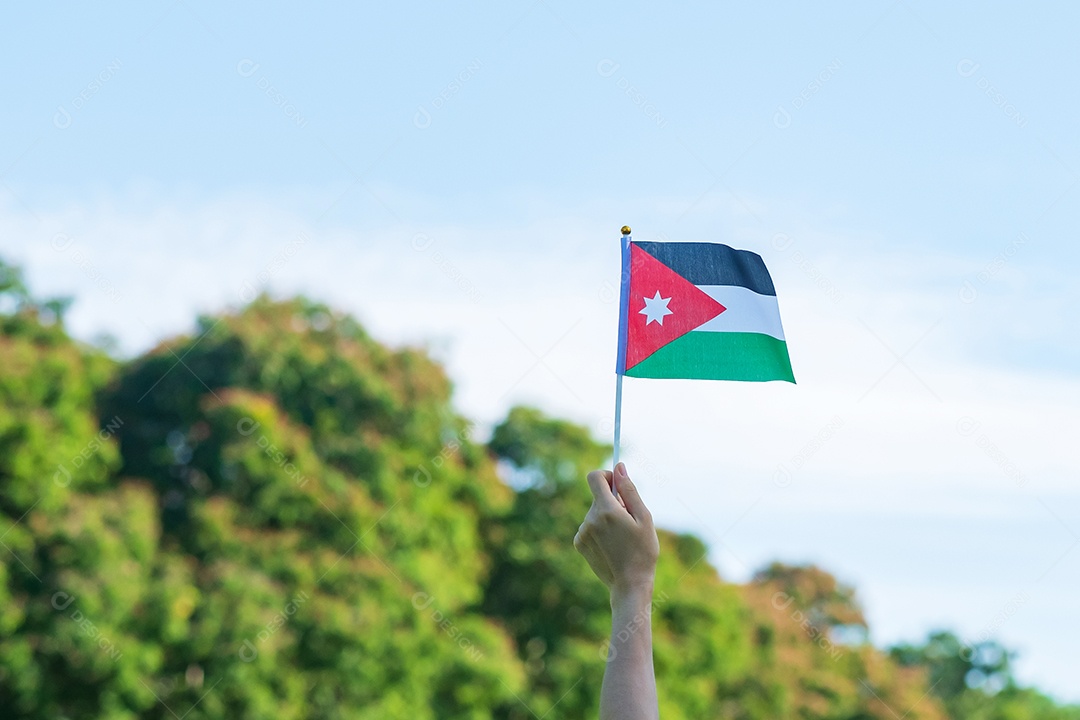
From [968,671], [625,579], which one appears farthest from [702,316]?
[968,671]

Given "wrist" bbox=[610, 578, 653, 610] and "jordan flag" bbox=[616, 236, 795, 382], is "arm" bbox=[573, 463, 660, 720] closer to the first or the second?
"wrist" bbox=[610, 578, 653, 610]

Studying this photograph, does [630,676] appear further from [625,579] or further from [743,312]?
[743,312]

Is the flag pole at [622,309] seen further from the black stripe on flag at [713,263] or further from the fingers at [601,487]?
the fingers at [601,487]

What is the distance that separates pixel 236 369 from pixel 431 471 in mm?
→ 3953

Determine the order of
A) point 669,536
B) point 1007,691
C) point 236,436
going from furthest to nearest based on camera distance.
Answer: point 1007,691 → point 669,536 → point 236,436

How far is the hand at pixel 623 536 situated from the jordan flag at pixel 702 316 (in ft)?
5.05

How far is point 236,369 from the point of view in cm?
2239

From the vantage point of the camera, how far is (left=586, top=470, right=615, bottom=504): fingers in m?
2.58

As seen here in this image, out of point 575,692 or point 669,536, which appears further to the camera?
point 669,536

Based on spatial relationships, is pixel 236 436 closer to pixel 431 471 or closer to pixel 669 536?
pixel 431 471

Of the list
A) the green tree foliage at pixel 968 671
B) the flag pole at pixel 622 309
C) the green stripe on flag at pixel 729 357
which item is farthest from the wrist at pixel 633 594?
the green tree foliage at pixel 968 671

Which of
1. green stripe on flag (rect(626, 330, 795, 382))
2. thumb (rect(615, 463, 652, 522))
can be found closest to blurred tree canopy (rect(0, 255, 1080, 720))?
green stripe on flag (rect(626, 330, 795, 382))

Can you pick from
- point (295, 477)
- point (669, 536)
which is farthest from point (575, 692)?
point (295, 477)

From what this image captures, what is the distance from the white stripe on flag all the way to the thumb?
1713 millimetres
